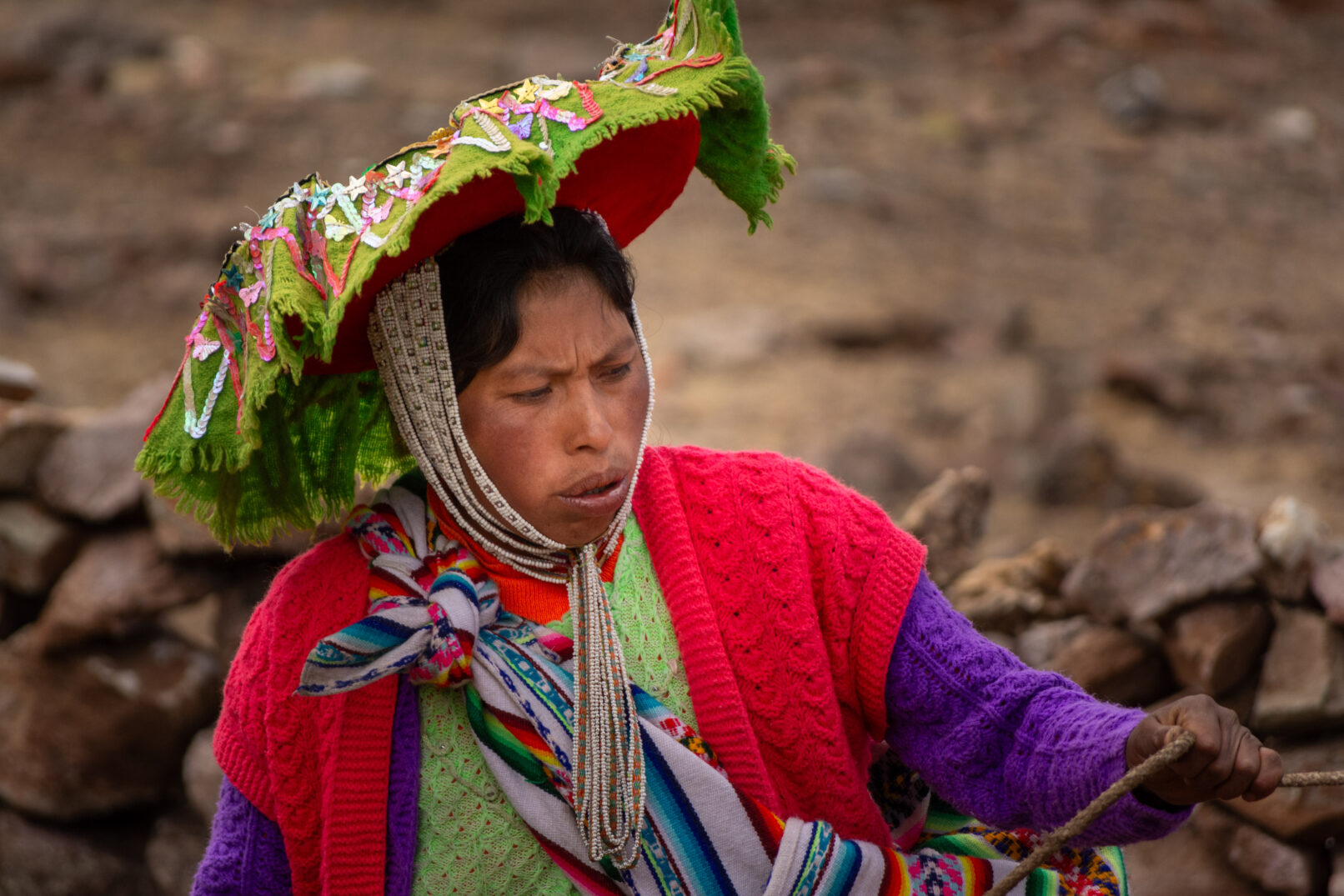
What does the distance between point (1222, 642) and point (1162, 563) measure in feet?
0.77

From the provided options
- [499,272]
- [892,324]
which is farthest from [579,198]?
[892,324]

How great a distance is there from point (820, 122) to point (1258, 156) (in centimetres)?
304

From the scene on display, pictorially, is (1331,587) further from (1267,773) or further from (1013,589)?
(1267,773)

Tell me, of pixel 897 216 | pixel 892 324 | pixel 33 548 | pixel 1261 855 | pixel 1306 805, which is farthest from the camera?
pixel 897 216

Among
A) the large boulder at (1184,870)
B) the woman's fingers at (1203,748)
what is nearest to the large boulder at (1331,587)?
the large boulder at (1184,870)

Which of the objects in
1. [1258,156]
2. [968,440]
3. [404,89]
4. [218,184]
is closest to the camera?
[968,440]

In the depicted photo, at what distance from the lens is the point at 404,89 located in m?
10.3

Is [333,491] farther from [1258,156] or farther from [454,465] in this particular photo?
[1258,156]

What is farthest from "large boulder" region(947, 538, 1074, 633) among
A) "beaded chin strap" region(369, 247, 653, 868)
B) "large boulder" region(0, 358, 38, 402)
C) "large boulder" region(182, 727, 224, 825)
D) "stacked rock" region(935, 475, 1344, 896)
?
"large boulder" region(0, 358, 38, 402)

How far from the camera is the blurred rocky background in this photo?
116 inches

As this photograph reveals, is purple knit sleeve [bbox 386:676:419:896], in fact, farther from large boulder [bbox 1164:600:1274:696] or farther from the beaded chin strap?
large boulder [bbox 1164:600:1274:696]

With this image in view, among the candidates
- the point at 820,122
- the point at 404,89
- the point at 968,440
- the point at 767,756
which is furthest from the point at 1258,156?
the point at 767,756

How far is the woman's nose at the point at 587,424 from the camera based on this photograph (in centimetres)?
181

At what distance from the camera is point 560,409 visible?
6.00 feet
